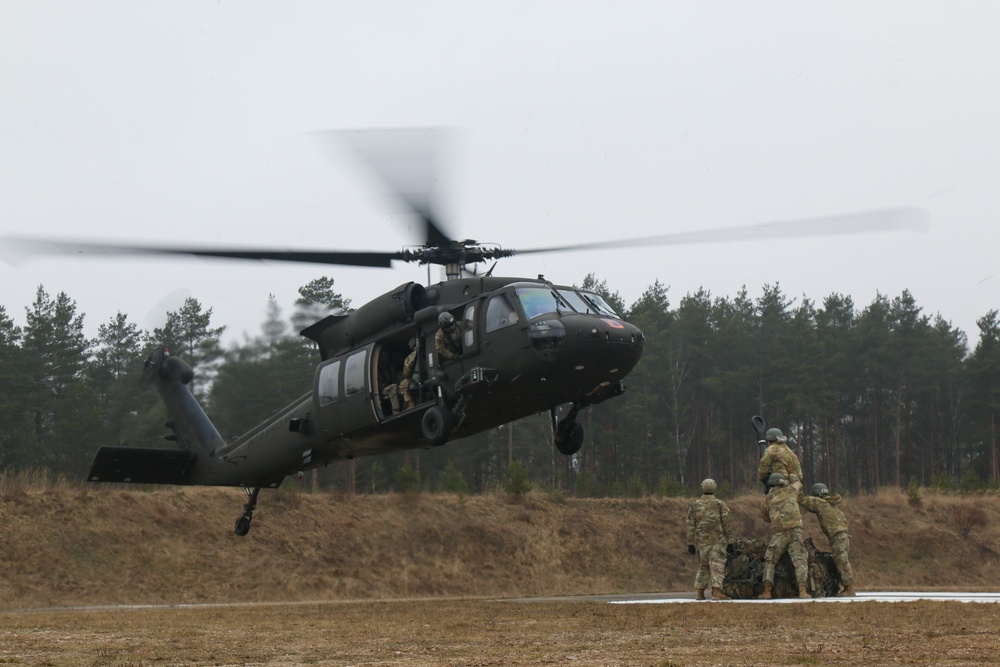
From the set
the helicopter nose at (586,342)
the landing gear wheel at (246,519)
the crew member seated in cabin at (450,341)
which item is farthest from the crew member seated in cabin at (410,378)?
the landing gear wheel at (246,519)

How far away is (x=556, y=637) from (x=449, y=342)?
6.06m

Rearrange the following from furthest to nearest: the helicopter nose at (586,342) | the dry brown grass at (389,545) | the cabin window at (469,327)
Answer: the dry brown grass at (389,545) < the cabin window at (469,327) < the helicopter nose at (586,342)

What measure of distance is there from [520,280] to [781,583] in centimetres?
590

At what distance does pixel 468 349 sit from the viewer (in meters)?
15.5

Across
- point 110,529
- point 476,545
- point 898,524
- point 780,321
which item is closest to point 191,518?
point 110,529

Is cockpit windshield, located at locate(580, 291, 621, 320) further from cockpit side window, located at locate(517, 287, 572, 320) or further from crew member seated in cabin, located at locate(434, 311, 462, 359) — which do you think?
crew member seated in cabin, located at locate(434, 311, 462, 359)

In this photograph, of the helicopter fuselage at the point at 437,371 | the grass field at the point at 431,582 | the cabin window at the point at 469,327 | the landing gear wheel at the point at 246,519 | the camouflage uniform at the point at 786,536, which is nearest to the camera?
the grass field at the point at 431,582

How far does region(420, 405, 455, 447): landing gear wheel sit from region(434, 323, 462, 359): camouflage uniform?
828 millimetres

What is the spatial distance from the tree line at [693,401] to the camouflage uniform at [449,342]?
752 inches

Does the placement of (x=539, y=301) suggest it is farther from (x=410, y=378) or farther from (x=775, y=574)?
(x=775, y=574)

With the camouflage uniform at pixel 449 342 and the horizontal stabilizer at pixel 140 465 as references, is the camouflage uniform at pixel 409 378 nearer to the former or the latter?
the camouflage uniform at pixel 449 342

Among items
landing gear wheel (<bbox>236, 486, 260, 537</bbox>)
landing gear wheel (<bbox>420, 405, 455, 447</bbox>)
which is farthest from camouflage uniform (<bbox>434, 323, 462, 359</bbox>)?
landing gear wheel (<bbox>236, 486, 260, 537</bbox>)

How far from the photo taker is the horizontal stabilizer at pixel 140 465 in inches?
759

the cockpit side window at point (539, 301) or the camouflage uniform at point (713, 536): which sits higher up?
the cockpit side window at point (539, 301)
